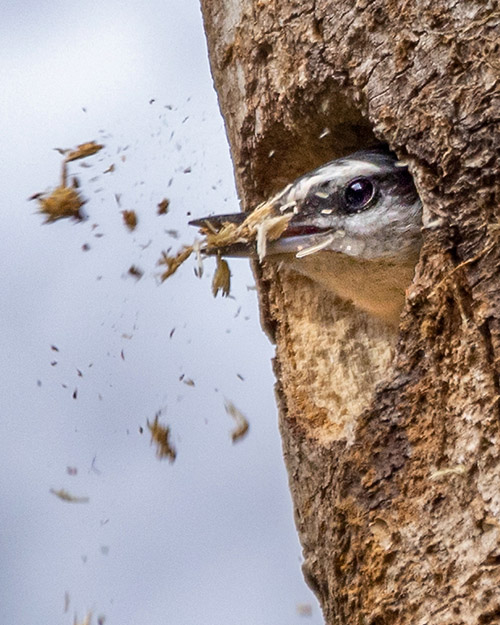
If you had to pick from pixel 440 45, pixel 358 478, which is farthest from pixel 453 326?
pixel 440 45

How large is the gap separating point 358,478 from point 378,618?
337mm

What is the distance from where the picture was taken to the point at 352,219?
11.1 feet

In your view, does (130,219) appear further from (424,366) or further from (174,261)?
(424,366)

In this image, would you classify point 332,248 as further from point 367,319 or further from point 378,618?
point 378,618

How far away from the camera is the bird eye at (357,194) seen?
11.1 ft

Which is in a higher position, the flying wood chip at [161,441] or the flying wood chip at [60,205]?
the flying wood chip at [60,205]

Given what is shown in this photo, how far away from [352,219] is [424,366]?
80 centimetres

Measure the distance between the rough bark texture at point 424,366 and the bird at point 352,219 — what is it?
0.24 meters

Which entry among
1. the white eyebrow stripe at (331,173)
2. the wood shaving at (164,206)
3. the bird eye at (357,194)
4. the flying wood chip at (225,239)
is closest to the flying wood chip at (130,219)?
the wood shaving at (164,206)

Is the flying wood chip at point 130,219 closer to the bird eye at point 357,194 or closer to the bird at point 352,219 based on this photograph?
the bird at point 352,219

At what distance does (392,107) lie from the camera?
2859 millimetres

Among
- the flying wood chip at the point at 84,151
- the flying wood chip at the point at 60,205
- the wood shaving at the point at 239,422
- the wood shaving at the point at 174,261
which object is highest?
the flying wood chip at the point at 84,151

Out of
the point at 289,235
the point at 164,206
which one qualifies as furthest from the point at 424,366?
the point at 164,206

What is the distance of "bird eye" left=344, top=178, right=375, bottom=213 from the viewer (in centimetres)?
337
